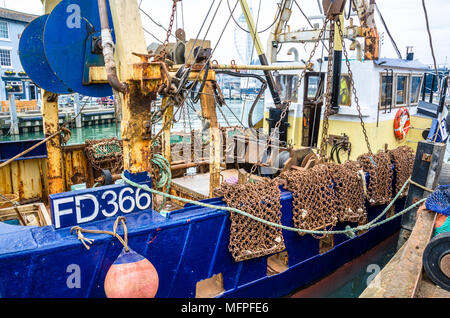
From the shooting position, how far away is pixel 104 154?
7176 millimetres

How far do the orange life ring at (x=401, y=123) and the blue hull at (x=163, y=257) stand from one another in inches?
177

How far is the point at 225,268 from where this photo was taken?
14.0ft

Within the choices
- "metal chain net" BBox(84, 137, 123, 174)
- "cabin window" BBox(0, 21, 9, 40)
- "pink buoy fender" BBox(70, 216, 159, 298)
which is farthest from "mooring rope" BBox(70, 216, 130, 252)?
"cabin window" BBox(0, 21, 9, 40)

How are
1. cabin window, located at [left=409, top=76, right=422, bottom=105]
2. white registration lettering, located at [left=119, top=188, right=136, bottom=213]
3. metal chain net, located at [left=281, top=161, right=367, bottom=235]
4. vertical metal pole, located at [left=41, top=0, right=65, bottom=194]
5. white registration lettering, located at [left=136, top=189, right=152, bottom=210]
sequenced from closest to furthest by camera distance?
1. white registration lettering, located at [left=119, top=188, right=136, bottom=213]
2. white registration lettering, located at [left=136, top=189, right=152, bottom=210]
3. metal chain net, located at [left=281, top=161, right=367, bottom=235]
4. vertical metal pole, located at [left=41, top=0, right=65, bottom=194]
5. cabin window, located at [left=409, top=76, right=422, bottom=105]

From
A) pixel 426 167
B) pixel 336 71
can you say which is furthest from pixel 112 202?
pixel 336 71

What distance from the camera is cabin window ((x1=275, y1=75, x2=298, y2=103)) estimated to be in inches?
341

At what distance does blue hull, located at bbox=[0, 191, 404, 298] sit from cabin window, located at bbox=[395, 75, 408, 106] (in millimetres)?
4870

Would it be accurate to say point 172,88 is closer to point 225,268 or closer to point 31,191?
point 225,268

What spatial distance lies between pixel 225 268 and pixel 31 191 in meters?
4.47

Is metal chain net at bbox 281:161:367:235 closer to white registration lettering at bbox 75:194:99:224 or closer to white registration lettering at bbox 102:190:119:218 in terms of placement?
white registration lettering at bbox 102:190:119:218

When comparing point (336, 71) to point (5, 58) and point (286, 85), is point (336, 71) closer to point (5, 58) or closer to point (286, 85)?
point (286, 85)

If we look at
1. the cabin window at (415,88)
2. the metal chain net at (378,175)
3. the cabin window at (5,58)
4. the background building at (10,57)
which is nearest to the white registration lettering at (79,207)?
the metal chain net at (378,175)

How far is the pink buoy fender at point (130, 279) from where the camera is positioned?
111 inches
